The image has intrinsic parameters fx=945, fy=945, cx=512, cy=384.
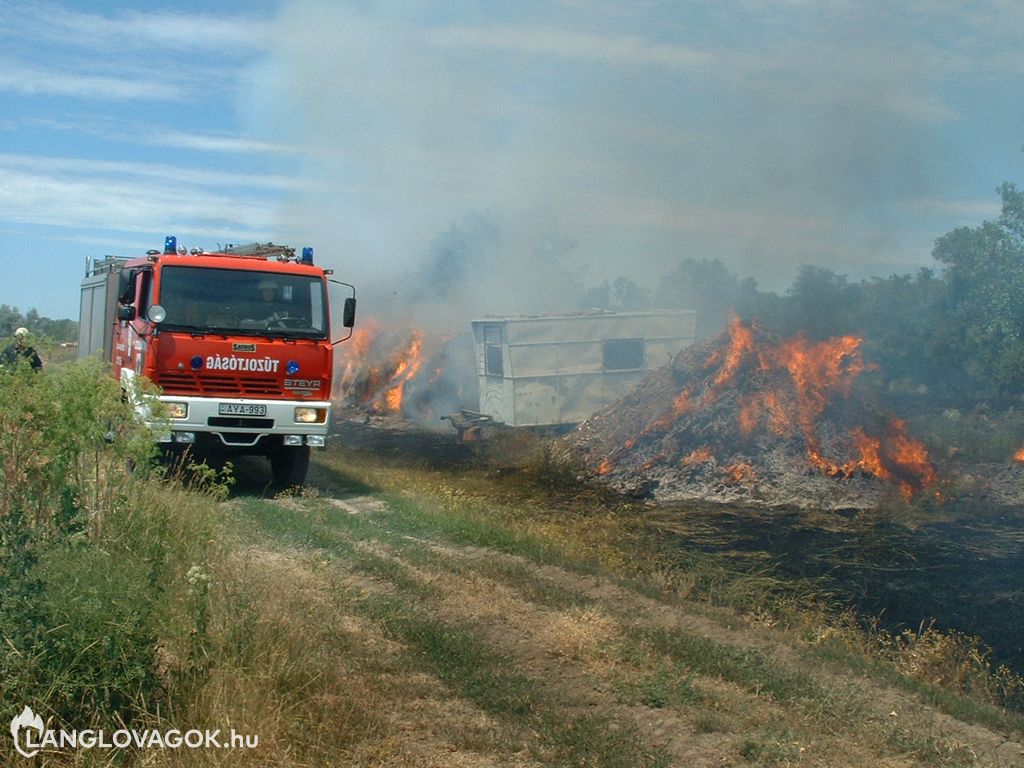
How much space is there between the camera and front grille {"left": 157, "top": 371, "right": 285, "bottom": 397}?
35.6 feet

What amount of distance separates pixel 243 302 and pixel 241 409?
1.27m

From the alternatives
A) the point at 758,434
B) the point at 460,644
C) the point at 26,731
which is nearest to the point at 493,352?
the point at 758,434

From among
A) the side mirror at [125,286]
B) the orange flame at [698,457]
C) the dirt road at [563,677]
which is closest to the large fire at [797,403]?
the orange flame at [698,457]

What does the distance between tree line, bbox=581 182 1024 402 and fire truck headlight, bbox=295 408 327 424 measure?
37.0 feet

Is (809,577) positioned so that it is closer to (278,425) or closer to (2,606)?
(278,425)

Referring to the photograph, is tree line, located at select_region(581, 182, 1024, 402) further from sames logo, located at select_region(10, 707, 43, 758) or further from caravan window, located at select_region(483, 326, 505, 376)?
sames logo, located at select_region(10, 707, 43, 758)

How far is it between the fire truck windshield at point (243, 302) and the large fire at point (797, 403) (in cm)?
731

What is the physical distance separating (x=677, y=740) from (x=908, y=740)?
49.4 inches

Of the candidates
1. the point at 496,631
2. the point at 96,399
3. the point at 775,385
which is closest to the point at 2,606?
the point at 96,399

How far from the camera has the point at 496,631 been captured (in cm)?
673

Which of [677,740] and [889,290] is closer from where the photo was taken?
[677,740]

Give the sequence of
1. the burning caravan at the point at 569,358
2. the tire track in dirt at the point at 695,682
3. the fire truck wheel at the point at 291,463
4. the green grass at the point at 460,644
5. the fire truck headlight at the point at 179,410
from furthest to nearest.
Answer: the burning caravan at the point at 569,358, the fire truck wheel at the point at 291,463, the fire truck headlight at the point at 179,410, the tire track in dirt at the point at 695,682, the green grass at the point at 460,644

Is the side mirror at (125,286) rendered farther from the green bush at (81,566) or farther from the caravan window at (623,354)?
the caravan window at (623,354)

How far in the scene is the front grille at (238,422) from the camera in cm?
1106
